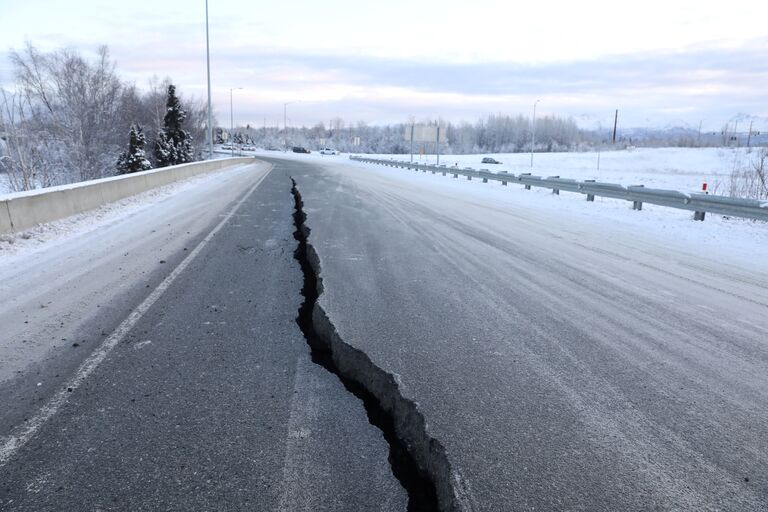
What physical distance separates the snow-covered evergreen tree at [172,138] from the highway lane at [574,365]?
5549 centimetres

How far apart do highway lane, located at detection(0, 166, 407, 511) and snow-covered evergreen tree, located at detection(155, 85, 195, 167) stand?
57510mm

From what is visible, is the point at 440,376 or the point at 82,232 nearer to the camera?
the point at 440,376

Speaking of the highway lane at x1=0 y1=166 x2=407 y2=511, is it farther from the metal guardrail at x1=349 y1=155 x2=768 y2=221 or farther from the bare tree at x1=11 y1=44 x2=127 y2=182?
the bare tree at x1=11 y1=44 x2=127 y2=182

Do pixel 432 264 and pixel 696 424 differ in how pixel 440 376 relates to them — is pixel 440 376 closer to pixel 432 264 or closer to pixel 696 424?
pixel 696 424

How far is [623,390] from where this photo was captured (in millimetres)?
3367

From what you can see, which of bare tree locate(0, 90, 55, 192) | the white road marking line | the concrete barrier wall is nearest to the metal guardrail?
the white road marking line

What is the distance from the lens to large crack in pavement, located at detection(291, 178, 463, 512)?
2.37 metres

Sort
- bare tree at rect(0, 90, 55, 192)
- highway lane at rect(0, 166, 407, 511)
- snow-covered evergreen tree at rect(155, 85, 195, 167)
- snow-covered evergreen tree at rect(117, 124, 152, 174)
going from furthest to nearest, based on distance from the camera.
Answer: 1. snow-covered evergreen tree at rect(155, 85, 195, 167)
2. snow-covered evergreen tree at rect(117, 124, 152, 174)
3. bare tree at rect(0, 90, 55, 192)
4. highway lane at rect(0, 166, 407, 511)

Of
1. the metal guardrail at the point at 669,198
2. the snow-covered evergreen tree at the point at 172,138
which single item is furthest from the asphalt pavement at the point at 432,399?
the snow-covered evergreen tree at the point at 172,138

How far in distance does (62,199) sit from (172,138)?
53399 millimetres

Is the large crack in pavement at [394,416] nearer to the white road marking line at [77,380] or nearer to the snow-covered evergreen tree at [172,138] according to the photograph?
the white road marking line at [77,380]

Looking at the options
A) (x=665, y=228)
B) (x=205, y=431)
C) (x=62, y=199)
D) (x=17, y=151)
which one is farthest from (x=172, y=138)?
(x=205, y=431)

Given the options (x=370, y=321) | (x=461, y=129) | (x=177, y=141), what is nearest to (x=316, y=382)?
(x=370, y=321)

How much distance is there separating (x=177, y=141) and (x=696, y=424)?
6443cm
